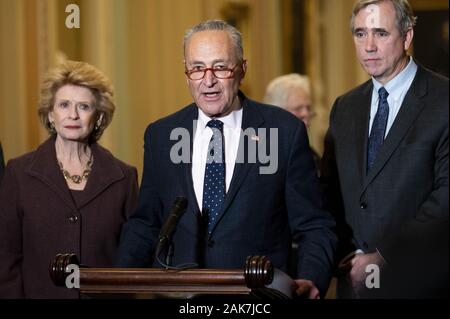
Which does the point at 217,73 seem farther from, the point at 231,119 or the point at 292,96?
the point at 292,96

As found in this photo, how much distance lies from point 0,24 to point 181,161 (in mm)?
1542

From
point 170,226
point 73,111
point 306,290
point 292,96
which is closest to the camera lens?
point 170,226

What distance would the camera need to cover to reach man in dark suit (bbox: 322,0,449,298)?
130 inches

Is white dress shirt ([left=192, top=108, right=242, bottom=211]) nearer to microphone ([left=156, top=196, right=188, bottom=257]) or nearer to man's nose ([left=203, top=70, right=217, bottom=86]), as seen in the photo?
man's nose ([left=203, top=70, right=217, bottom=86])

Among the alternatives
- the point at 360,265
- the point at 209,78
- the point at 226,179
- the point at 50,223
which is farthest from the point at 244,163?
the point at 50,223

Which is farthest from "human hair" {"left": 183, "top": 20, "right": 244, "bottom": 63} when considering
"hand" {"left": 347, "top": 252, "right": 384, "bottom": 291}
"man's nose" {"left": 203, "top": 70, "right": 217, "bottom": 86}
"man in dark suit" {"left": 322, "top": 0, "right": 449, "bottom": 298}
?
"hand" {"left": 347, "top": 252, "right": 384, "bottom": 291}

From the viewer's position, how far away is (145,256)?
3.44 m

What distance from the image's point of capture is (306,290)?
3.15 m

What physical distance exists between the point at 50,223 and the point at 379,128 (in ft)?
4.10

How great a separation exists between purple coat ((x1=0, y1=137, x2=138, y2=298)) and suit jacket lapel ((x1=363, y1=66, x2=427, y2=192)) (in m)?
0.93

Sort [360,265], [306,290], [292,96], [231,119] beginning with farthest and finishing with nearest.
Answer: [292,96], [231,119], [360,265], [306,290]

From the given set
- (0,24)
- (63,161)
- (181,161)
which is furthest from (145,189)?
(0,24)

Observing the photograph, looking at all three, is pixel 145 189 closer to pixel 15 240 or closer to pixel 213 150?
pixel 213 150

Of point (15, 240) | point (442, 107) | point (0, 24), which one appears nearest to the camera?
point (442, 107)
